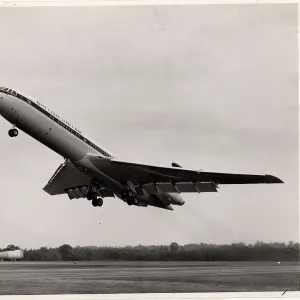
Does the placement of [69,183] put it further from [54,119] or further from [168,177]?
[54,119]

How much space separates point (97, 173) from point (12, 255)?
Result: 11.3 metres

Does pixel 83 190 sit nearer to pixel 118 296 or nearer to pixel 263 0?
pixel 118 296

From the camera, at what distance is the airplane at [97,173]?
1925 cm

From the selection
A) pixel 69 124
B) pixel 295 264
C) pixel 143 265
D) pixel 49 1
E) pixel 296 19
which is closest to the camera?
pixel 49 1

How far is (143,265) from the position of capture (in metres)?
25.7

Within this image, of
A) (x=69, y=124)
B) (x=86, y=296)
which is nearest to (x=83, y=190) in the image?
(x=69, y=124)

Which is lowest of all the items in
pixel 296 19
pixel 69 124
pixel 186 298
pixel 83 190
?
pixel 186 298

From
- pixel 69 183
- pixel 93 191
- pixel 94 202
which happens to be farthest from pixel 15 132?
pixel 69 183

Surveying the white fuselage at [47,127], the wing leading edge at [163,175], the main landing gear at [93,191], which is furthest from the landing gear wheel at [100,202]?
the white fuselage at [47,127]

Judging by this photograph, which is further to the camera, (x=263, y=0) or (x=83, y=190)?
(x=83, y=190)

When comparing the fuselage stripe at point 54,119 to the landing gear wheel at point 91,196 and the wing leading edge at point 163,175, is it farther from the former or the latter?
the landing gear wheel at point 91,196

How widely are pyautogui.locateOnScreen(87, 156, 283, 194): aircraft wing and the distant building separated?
10.6 m

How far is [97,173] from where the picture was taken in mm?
22094

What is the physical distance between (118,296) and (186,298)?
2293mm
